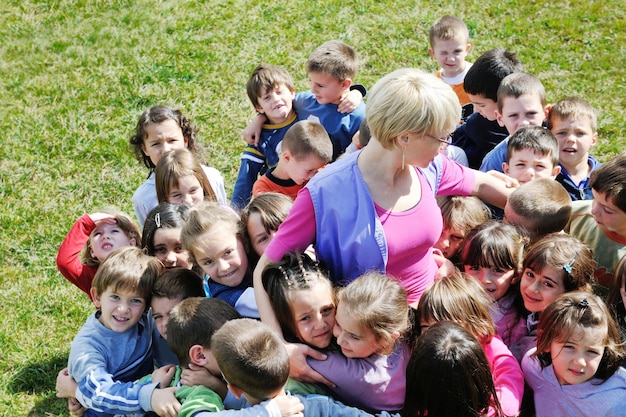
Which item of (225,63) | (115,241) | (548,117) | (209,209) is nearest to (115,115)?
(225,63)

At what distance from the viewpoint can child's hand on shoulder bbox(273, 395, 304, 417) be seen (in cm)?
294

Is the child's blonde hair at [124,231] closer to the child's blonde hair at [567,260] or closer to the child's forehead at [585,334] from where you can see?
the child's blonde hair at [567,260]

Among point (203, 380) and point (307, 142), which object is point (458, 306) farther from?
point (307, 142)

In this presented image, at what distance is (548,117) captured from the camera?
16.6 ft

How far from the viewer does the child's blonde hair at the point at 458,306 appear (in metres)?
3.27

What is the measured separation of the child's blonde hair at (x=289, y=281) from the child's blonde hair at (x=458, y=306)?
46 centimetres

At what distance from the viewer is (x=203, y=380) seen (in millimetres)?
3436

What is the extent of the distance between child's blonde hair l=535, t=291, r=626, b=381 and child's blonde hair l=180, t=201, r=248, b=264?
1.73 meters

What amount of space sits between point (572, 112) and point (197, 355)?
3.10 meters

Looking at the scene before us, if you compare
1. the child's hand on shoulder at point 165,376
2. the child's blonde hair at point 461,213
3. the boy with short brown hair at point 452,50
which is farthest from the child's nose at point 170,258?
the boy with short brown hair at point 452,50

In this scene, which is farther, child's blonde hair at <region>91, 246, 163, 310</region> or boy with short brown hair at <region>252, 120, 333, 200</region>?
boy with short brown hair at <region>252, 120, 333, 200</region>

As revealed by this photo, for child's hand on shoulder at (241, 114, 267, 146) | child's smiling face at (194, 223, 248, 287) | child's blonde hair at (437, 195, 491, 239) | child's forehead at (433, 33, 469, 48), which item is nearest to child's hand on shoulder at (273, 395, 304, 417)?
child's smiling face at (194, 223, 248, 287)

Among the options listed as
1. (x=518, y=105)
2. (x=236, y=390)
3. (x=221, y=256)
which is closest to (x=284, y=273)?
(x=236, y=390)

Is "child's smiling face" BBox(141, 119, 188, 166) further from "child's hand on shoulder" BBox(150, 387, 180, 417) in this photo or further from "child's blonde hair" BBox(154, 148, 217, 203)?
"child's hand on shoulder" BBox(150, 387, 180, 417)
